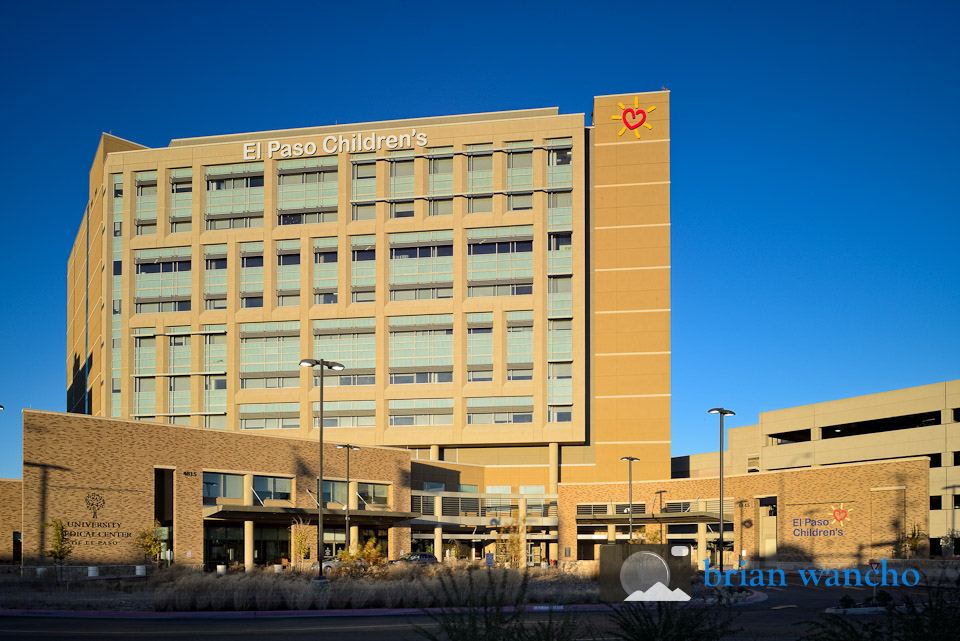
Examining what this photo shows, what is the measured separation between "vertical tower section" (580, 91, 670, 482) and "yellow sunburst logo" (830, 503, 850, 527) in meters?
23.8

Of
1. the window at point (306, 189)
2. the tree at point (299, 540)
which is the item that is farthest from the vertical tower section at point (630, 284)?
the tree at point (299, 540)

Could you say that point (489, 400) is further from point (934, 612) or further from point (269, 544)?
point (934, 612)

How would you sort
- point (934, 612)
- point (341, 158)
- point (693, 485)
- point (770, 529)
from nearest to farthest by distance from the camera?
1. point (934, 612)
2. point (770, 529)
3. point (693, 485)
4. point (341, 158)

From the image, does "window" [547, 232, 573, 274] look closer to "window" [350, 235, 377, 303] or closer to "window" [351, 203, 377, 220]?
"window" [350, 235, 377, 303]

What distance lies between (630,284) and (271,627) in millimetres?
71552

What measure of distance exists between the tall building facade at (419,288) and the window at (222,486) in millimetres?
29755

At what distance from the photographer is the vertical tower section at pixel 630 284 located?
9019 centimetres

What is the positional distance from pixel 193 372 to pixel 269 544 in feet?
110

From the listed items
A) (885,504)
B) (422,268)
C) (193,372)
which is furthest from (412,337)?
(885,504)

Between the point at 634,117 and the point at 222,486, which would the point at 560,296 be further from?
the point at 222,486

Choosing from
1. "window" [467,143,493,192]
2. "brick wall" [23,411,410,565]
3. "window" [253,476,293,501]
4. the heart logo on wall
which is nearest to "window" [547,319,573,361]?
"window" [467,143,493,192]

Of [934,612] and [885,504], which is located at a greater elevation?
[934,612]

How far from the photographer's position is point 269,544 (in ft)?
214

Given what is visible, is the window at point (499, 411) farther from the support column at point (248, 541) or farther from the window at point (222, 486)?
the window at point (222, 486)
